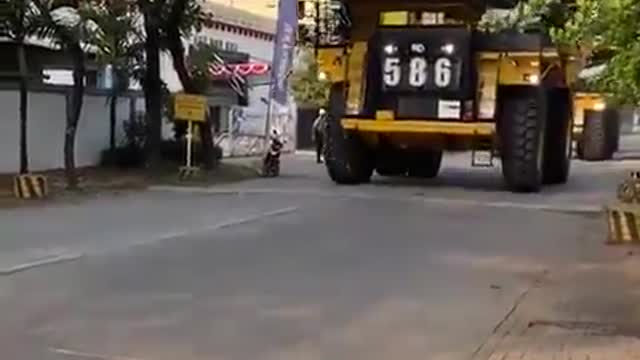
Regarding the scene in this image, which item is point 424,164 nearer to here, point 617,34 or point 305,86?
point 617,34

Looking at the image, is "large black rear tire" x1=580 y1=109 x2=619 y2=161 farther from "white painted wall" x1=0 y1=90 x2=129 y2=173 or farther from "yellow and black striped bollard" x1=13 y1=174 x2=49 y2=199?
"yellow and black striped bollard" x1=13 y1=174 x2=49 y2=199

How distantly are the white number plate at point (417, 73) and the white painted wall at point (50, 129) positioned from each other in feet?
23.6

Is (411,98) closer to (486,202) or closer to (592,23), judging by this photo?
(486,202)

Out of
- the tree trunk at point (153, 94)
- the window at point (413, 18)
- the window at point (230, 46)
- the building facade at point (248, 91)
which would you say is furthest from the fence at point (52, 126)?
the window at point (230, 46)

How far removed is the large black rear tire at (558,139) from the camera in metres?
26.2

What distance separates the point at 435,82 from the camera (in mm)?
23047

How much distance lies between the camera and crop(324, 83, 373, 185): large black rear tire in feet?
81.6

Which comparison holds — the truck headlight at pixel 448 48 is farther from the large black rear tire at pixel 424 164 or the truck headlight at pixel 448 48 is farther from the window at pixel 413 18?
the large black rear tire at pixel 424 164

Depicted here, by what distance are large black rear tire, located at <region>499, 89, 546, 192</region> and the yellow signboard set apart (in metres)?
6.53

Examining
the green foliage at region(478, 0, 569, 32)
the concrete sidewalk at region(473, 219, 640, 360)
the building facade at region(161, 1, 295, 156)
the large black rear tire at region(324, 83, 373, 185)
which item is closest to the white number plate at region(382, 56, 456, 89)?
the green foliage at region(478, 0, 569, 32)

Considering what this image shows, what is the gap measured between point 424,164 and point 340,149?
3.29 meters

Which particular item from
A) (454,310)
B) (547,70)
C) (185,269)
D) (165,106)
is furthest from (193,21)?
(454,310)

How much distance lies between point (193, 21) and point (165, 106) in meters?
2.19

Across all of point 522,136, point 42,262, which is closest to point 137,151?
point 522,136
